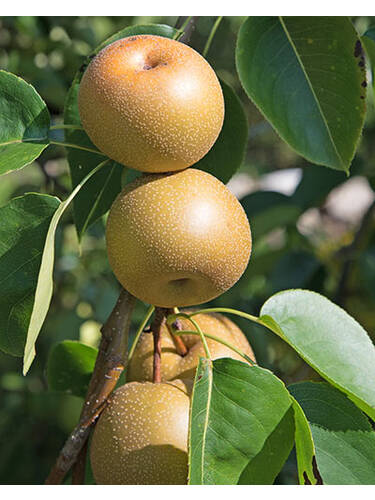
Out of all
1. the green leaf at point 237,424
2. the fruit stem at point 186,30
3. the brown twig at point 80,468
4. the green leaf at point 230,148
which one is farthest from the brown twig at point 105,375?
the fruit stem at point 186,30

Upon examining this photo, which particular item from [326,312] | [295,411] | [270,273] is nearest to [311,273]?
[270,273]

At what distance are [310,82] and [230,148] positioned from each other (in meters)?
0.14

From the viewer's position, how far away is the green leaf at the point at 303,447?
2.42 feet

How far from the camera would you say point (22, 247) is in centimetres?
82

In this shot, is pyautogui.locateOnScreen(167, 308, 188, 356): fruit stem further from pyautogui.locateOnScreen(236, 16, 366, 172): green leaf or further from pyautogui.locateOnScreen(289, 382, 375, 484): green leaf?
pyautogui.locateOnScreen(236, 16, 366, 172): green leaf

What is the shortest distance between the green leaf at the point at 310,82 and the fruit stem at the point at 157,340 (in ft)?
0.91

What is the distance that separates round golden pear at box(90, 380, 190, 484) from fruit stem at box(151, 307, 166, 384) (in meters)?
0.03

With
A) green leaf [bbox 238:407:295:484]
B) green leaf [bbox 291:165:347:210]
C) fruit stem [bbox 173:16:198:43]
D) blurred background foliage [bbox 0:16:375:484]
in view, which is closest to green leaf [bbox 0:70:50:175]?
fruit stem [bbox 173:16:198:43]

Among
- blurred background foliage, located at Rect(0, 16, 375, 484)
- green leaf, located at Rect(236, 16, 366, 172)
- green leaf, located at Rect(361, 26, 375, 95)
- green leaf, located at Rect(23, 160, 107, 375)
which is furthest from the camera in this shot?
blurred background foliage, located at Rect(0, 16, 375, 484)

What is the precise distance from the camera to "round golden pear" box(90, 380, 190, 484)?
77cm

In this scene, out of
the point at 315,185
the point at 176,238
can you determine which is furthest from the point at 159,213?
the point at 315,185

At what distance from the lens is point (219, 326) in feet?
3.04

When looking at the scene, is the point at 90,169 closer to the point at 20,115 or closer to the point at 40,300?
the point at 20,115

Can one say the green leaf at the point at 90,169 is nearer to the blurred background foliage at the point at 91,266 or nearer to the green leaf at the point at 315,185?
the blurred background foliage at the point at 91,266
